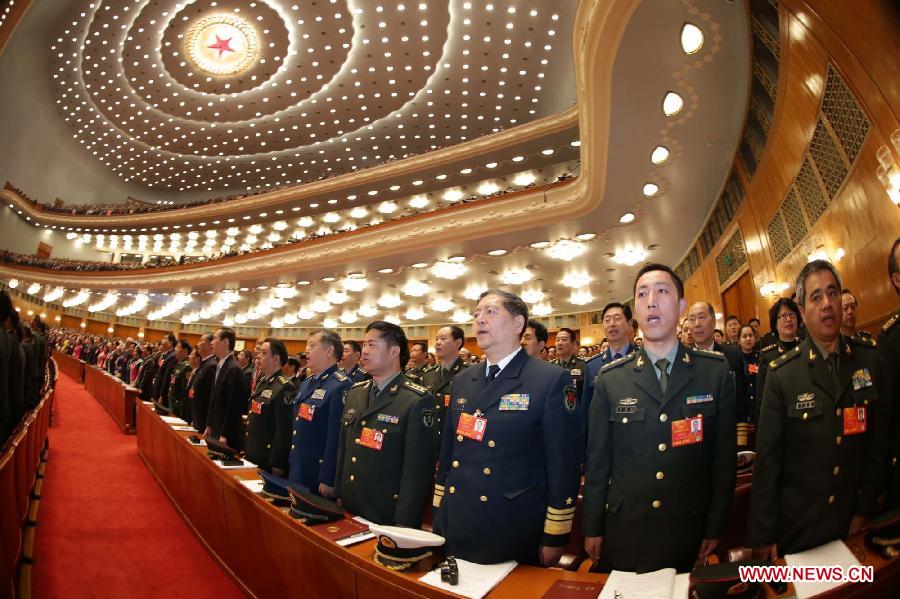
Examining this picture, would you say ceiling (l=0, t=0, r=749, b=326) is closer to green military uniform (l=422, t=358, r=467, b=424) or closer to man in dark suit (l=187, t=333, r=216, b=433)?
green military uniform (l=422, t=358, r=467, b=424)

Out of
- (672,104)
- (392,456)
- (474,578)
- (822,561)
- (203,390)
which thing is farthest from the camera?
(672,104)

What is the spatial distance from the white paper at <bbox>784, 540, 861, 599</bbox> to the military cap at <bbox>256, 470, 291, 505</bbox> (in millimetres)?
1765

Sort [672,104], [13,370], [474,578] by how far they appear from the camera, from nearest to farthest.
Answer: [474,578]
[13,370]
[672,104]

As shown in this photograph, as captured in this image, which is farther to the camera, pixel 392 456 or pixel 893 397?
pixel 392 456

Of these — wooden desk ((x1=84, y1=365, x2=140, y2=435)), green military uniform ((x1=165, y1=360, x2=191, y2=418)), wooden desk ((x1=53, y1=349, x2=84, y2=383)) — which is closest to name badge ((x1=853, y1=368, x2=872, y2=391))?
green military uniform ((x1=165, y1=360, x2=191, y2=418))

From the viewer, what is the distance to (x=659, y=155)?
6.71m

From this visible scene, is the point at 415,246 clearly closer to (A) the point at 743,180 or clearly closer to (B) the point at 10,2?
(A) the point at 743,180

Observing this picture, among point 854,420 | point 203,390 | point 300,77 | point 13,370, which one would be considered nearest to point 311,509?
point 854,420

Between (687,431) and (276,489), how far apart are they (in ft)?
Answer: 5.59

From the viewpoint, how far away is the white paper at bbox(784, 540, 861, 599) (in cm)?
102

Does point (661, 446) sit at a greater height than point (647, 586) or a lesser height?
greater

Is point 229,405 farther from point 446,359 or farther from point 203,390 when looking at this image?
point 446,359

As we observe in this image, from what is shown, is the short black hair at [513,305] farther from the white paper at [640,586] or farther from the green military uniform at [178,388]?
the green military uniform at [178,388]

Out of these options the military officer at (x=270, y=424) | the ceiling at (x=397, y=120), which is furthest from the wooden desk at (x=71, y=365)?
the military officer at (x=270, y=424)
